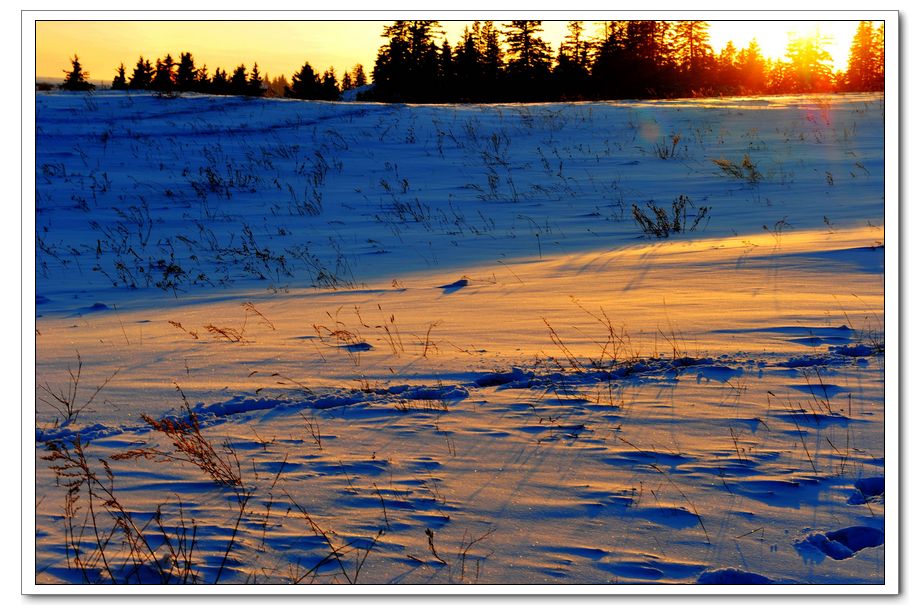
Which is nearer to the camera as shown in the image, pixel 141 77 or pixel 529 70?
pixel 141 77

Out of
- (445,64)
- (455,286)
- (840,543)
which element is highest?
(445,64)

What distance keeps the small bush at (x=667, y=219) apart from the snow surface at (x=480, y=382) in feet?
0.33

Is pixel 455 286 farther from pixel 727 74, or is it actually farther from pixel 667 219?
pixel 727 74

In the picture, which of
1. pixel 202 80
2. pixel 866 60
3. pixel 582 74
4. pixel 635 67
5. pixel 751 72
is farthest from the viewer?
pixel 202 80

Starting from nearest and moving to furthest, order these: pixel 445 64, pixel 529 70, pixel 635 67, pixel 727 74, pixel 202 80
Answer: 1. pixel 529 70
2. pixel 635 67
3. pixel 445 64
4. pixel 727 74
5. pixel 202 80

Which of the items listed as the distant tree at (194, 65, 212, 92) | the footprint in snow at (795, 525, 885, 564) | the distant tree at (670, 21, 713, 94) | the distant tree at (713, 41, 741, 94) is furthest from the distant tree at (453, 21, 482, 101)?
the footprint in snow at (795, 525, 885, 564)

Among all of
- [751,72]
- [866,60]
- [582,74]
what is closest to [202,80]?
[582,74]

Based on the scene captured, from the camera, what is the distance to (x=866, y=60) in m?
11.0

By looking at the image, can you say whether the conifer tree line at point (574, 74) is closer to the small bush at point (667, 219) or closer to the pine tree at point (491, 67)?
the pine tree at point (491, 67)

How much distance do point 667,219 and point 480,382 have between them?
5.36m

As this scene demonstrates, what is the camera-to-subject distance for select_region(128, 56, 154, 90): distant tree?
20.2m

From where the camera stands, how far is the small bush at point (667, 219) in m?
8.22
